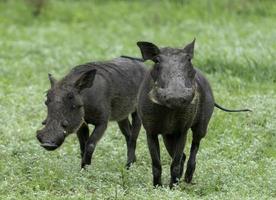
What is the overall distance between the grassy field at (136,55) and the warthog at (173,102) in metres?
0.32

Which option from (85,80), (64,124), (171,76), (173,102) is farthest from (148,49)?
(64,124)

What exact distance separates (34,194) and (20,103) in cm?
451

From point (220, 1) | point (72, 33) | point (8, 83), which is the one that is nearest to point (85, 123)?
point (8, 83)

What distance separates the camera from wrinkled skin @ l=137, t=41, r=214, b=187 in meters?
7.42

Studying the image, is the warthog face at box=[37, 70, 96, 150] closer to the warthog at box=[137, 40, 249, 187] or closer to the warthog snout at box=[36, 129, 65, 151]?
the warthog snout at box=[36, 129, 65, 151]

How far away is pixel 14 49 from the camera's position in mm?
15750

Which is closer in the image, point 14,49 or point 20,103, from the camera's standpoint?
point 20,103

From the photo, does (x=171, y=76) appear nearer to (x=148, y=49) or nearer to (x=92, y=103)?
(x=148, y=49)

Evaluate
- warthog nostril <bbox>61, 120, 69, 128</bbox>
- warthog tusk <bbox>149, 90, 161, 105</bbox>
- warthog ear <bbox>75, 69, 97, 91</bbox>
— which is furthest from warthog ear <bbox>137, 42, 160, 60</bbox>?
warthog nostril <bbox>61, 120, 69, 128</bbox>

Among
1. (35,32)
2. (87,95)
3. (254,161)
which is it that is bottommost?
(35,32)

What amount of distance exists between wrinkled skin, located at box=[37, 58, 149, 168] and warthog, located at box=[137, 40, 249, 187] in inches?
28.3

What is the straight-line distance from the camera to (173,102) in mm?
7320

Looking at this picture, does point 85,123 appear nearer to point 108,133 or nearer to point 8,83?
point 108,133

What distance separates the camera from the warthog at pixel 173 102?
7.42 m
